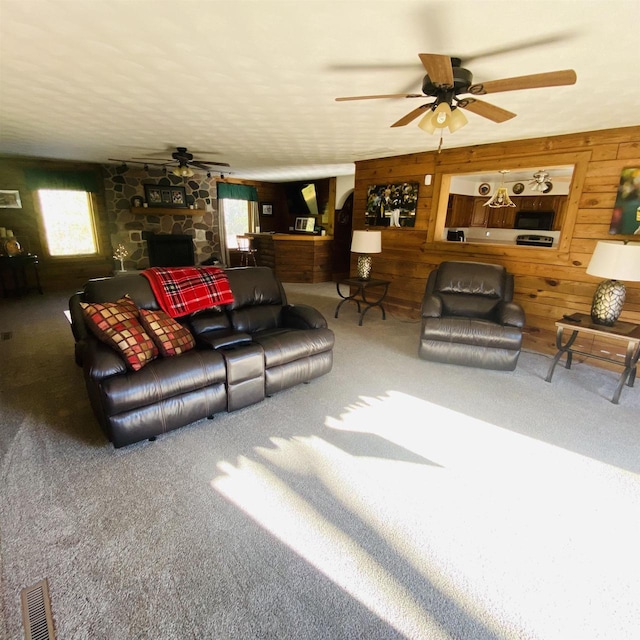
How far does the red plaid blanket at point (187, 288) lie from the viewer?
2719 millimetres

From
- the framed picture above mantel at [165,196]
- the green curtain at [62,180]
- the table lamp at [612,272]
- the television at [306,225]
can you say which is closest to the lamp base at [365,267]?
the table lamp at [612,272]

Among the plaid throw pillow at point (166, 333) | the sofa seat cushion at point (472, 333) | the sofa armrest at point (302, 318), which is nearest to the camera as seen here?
the plaid throw pillow at point (166, 333)

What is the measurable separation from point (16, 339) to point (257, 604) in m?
4.06

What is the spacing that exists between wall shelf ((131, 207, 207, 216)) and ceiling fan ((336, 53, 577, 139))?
19.5 feet

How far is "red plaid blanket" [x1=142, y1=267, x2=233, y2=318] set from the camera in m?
2.72

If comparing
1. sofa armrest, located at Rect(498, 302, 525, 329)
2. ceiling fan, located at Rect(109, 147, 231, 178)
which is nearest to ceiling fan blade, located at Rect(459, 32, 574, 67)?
sofa armrest, located at Rect(498, 302, 525, 329)

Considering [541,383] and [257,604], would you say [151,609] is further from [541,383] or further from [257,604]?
[541,383]

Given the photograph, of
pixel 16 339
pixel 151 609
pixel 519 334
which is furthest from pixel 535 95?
pixel 16 339

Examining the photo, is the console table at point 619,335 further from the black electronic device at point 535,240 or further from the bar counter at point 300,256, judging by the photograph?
the bar counter at point 300,256

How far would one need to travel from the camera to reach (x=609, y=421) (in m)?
2.49

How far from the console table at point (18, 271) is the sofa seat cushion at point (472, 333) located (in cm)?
612

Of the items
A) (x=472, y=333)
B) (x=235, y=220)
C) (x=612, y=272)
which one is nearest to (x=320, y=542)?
(x=472, y=333)

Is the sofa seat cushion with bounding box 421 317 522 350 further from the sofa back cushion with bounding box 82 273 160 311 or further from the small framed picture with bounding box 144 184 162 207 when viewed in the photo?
the small framed picture with bounding box 144 184 162 207

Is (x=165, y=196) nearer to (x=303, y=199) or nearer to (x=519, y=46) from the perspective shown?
(x=303, y=199)
